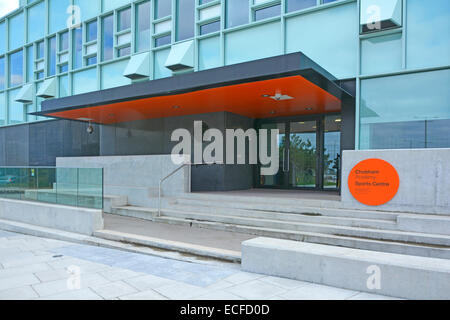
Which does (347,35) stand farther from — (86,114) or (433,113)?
(86,114)

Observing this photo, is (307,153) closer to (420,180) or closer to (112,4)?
(420,180)

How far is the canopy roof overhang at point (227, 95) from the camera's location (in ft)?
26.1

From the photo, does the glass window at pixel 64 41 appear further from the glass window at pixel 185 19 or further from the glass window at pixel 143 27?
the glass window at pixel 185 19

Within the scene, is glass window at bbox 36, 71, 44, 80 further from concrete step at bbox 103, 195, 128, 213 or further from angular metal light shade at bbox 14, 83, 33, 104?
concrete step at bbox 103, 195, 128, 213

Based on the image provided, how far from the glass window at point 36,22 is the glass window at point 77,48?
10.4 feet

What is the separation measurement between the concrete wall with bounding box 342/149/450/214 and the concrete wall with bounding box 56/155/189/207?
19.1 ft

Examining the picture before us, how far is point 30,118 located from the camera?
20.0 metres

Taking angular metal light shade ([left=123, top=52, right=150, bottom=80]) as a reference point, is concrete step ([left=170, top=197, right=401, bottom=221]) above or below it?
below

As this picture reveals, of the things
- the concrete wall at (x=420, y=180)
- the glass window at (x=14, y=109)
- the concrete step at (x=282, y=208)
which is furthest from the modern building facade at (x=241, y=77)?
the concrete step at (x=282, y=208)

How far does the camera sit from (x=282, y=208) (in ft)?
29.4

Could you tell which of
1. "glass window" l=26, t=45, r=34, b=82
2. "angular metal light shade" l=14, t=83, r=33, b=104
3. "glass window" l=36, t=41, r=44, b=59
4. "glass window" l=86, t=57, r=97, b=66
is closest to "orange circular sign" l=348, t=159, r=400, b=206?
"glass window" l=86, t=57, r=97, b=66

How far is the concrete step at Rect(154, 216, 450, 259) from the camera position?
241 inches

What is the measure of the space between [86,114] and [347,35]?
32.2 ft
